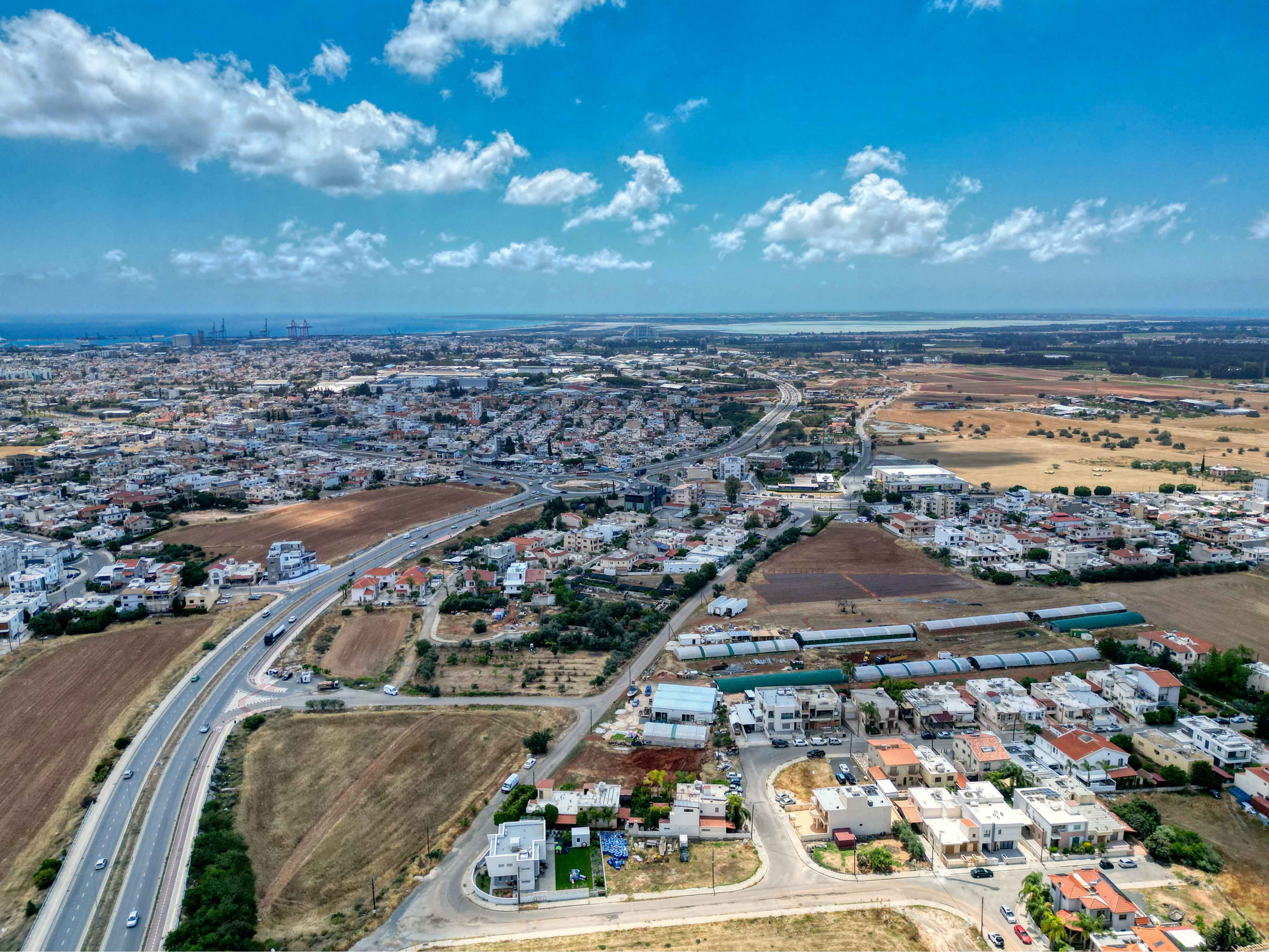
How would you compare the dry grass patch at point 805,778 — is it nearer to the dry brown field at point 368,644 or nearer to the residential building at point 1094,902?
the residential building at point 1094,902

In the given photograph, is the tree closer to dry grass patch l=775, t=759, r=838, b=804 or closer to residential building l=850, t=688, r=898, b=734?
residential building l=850, t=688, r=898, b=734

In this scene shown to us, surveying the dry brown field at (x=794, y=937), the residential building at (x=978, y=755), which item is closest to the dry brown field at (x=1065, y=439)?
the residential building at (x=978, y=755)

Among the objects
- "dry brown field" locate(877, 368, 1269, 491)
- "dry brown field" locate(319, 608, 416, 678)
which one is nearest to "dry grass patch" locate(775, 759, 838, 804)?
"dry brown field" locate(319, 608, 416, 678)

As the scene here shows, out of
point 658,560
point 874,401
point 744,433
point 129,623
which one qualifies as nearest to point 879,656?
point 658,560

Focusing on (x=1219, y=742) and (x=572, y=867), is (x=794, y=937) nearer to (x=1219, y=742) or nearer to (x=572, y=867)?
(x=572, y=867)

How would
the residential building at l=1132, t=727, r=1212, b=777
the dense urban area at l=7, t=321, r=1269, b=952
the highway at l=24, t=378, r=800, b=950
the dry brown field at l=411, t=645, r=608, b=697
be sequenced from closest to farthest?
the highway at l=24, t=378, r=800, b=950 → the dense urban area at l=7, t=321, r=1269, b=952 → the residential building at l=1132, t=727, r=1212, b=777 → the dry brown field at l=411, t=645, r=608, b=697

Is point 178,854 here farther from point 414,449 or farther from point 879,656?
point 414,449

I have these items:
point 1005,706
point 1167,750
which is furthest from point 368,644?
point 1167,750
